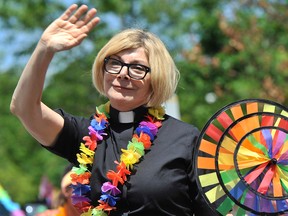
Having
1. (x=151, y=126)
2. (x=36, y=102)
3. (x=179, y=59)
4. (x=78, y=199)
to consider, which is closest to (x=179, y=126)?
(x=151, y=126)

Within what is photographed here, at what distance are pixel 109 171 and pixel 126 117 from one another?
0.30m

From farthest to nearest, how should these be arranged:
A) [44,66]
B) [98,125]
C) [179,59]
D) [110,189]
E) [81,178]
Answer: [179,59] < [98,125] < [81,178] < [110,189] < [44,66]

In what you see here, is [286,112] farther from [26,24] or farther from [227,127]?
[26,24]

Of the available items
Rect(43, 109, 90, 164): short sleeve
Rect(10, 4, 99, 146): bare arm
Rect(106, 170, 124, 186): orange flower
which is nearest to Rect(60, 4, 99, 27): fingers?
Rect(10, 4, 99, 146): bare arm

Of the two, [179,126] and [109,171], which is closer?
[109,171]

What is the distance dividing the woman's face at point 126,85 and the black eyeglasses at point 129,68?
14 mm

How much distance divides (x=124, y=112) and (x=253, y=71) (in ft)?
37.3

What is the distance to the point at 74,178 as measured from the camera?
11.7ft

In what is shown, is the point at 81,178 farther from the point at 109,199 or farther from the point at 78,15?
the point at 78,15

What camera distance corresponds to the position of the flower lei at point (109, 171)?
348 cm

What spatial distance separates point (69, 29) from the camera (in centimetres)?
339

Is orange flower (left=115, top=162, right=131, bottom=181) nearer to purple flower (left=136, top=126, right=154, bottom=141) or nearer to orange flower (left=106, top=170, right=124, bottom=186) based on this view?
orange flower (left=106, top=170, right=124, bottom=186)

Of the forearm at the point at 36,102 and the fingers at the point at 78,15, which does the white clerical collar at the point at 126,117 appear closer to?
the forearm at the point at 36,102

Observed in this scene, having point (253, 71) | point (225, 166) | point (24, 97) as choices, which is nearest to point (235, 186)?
point (225, 166)
